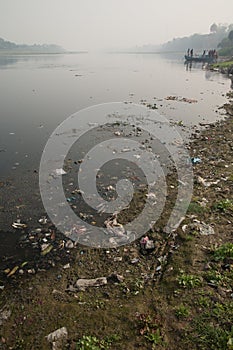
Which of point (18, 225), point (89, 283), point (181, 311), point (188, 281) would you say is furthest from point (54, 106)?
point (181, 311)

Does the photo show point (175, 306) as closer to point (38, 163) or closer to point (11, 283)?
point (11, 283)

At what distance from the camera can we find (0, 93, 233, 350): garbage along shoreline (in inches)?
115

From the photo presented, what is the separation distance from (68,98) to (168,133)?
9398 millimetres

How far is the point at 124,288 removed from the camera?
3.58m

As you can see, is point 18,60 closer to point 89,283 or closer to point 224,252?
point 89,283

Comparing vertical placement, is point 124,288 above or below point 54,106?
above

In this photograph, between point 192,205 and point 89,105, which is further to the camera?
point 89,105

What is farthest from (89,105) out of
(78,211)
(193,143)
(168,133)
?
(78,211)

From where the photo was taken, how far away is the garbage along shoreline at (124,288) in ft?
9.55

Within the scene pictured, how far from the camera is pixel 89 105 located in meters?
15.4

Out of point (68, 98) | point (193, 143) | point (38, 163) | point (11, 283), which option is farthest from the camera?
point (68, 98)

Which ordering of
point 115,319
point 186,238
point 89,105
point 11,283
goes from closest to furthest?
point 115,319 < point 11,283 < point 186,238 < point 89,105

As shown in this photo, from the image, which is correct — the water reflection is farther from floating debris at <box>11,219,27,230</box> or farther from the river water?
floating debris at <box>11,219,27,230</box>

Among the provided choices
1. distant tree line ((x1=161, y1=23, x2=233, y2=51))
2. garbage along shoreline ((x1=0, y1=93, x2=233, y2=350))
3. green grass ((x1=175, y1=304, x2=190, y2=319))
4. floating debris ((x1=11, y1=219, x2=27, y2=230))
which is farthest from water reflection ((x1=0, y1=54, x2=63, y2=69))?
distant tree line ((x1=161, y1=23, x2=233, y2=51))
